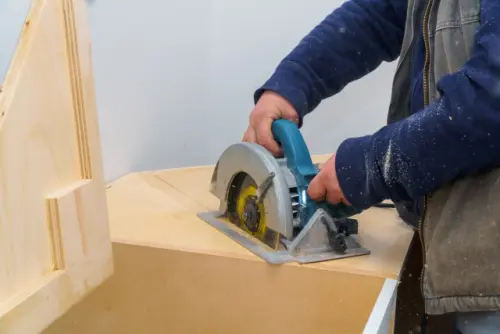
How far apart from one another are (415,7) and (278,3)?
0.67m

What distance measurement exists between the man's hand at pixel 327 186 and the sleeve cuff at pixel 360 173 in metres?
0.01

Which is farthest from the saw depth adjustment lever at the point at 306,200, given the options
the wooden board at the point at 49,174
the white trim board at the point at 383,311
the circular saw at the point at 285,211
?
the wooden board at the point at 49,174

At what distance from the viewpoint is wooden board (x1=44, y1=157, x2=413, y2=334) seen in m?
0.76

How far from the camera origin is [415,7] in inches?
30.6

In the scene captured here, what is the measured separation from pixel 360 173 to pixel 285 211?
0.13m

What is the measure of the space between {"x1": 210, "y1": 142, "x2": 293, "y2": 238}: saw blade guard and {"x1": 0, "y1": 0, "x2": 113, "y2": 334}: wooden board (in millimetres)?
268

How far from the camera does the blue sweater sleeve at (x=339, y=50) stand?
950 mm

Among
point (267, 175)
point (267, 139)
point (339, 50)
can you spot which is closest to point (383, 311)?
point (267, 175)

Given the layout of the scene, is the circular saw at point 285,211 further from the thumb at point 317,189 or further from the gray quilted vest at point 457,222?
the gray quilted vest at point 457,222

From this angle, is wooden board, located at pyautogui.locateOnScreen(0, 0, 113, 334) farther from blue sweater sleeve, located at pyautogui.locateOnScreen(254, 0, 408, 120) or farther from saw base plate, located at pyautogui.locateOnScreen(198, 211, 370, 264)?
blue sweater sleeve, located at pyautogui.locateOnScreen(254, 0, 408, 120)

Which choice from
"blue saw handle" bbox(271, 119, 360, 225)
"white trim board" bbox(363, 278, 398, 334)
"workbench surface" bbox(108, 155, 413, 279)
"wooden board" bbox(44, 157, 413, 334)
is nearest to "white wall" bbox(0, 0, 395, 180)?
"workbench surface" bbox(108, 155, 413, 279)

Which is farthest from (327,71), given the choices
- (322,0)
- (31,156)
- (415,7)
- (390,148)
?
(31,156)

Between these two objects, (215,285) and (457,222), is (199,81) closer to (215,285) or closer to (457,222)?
(215,285)

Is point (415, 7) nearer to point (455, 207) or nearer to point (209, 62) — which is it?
point (455, 207)
